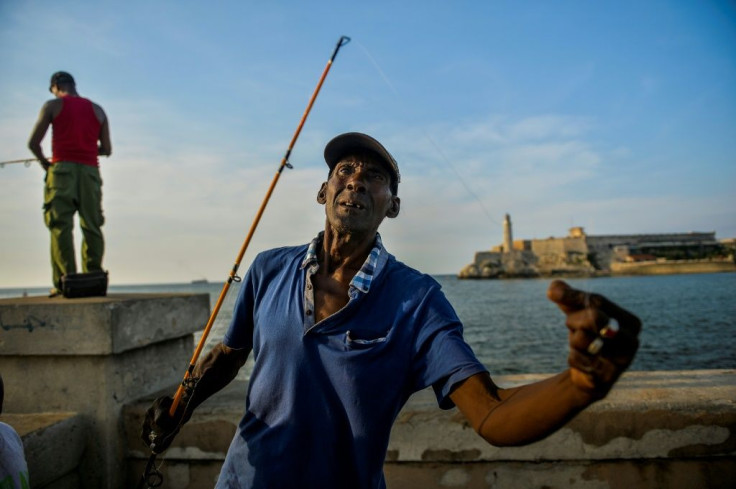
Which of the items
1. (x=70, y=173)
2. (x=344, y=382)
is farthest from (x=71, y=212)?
(x=344, y=382)

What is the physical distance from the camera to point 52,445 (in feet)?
9.65

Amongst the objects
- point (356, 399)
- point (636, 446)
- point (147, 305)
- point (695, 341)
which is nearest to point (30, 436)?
point (147, 305)

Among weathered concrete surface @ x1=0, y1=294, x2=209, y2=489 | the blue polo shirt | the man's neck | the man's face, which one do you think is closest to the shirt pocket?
the blue polo shirt

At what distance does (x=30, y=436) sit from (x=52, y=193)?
2929 millimetres

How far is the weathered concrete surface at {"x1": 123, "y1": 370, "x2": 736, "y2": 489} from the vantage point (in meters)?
2.71

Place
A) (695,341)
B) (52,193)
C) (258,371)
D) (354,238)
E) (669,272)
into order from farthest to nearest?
(669,272), (695,341), (52,193), (354,238), (258,371)

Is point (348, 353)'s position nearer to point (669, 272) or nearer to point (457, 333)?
point (457, 333)

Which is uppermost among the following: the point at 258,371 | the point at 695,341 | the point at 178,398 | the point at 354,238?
the point at 354,238

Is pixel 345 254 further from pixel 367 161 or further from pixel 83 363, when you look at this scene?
pixel 83 363

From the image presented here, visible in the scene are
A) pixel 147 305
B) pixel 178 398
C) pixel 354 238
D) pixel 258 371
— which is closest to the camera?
pixel 258 371

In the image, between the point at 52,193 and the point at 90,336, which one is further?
the point at 52,193

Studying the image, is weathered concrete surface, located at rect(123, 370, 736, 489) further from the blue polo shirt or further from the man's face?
the man's face

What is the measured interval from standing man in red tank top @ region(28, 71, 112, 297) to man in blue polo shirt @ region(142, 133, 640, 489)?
3.70 metres

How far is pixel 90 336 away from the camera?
317cm
